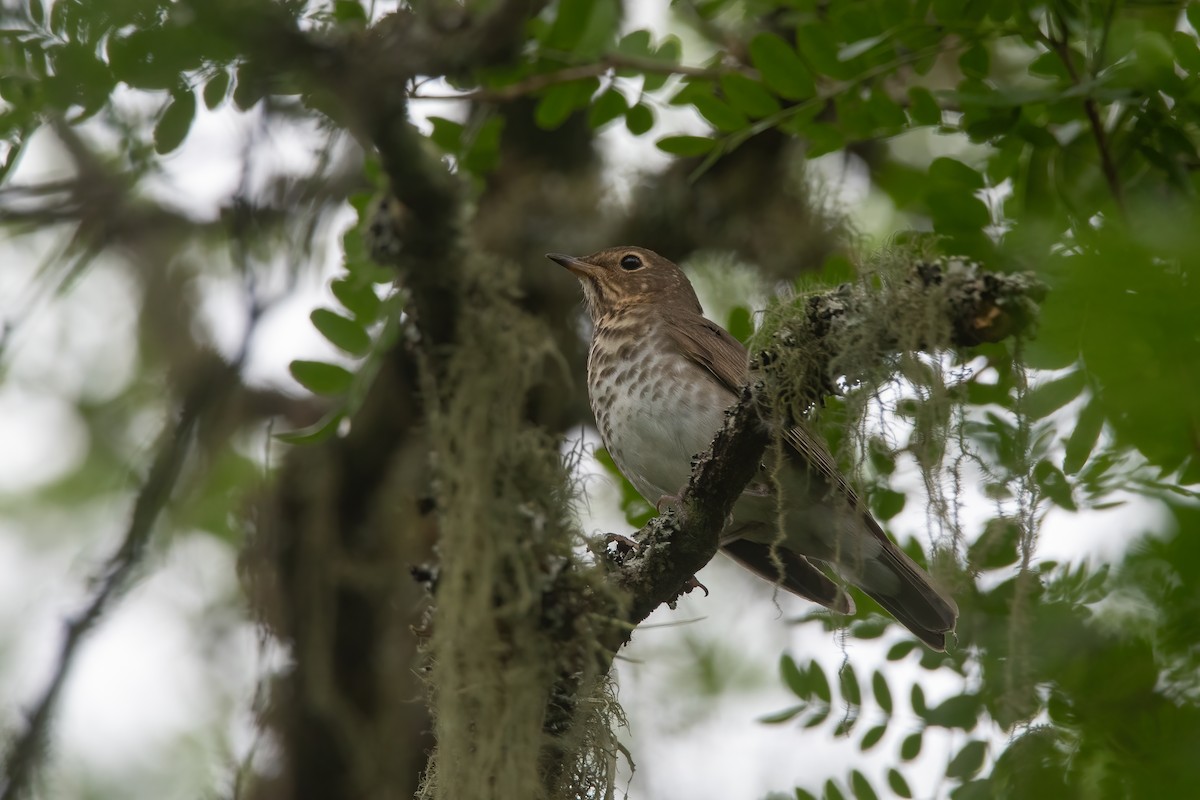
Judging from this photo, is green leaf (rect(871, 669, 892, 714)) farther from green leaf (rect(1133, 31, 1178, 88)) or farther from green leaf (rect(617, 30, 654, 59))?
green leaf (rect(617, 30, 654, 59))

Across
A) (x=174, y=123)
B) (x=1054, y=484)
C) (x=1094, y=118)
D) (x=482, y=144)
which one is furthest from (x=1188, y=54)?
(x=174, y=123)

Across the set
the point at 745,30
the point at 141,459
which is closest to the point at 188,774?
the point at 141,459

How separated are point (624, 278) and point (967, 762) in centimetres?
311

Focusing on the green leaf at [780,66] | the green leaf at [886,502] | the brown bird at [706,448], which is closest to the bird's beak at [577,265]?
the brown bird at [706,448]

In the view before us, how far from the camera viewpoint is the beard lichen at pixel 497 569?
3.13 metres

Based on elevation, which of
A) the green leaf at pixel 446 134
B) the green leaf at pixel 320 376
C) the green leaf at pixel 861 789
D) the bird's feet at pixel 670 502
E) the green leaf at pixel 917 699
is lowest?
the green leaf at pixel 861 789

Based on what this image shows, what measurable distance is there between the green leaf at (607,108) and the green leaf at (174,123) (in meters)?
1.92

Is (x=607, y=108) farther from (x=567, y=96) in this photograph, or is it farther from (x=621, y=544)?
(x=621, y=544)

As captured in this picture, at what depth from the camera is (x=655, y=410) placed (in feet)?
16.7

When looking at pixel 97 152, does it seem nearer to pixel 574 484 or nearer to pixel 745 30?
pixel 745 30

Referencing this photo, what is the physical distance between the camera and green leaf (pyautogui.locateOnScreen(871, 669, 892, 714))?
4.54 m

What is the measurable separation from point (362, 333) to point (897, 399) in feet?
6.04

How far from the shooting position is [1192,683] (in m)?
2.42

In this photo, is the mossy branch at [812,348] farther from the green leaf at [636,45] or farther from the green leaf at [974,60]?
the green leaf at [636,45]
